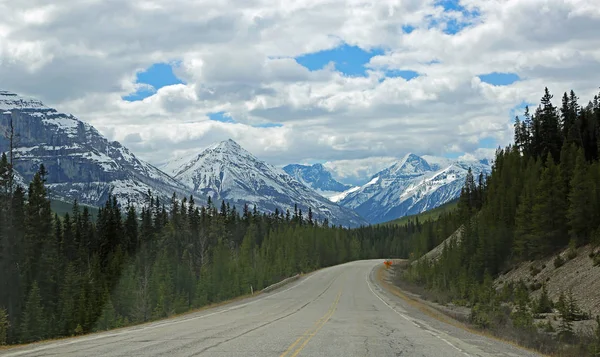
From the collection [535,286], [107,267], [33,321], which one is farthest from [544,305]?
[107,267]

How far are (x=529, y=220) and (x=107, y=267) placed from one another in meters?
52.3

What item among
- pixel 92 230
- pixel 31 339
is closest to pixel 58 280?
pixel 31 339

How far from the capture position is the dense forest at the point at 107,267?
162ft

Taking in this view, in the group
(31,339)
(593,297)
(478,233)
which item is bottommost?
(31,339)

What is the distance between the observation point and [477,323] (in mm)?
29719

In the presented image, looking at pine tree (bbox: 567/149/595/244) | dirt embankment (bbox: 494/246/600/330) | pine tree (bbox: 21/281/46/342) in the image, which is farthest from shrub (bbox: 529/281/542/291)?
pine tree (bbox: 21/281/46/342)

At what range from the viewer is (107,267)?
75.8 m

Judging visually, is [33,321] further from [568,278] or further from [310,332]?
[568,278]

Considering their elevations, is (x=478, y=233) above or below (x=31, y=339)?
above

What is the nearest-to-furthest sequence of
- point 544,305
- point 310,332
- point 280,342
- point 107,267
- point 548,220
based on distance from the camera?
point 280,342 < point 310,332 < point 544,305 < point 548,220 < point 107,267

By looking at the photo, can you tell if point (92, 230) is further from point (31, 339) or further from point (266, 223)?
point (266, 223)

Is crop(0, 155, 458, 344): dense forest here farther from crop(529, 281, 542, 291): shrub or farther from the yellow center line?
crop(529, 281, 542, 291): shrub

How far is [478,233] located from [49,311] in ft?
161

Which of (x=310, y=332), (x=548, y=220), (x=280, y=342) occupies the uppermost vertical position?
(x=548, y=220)
